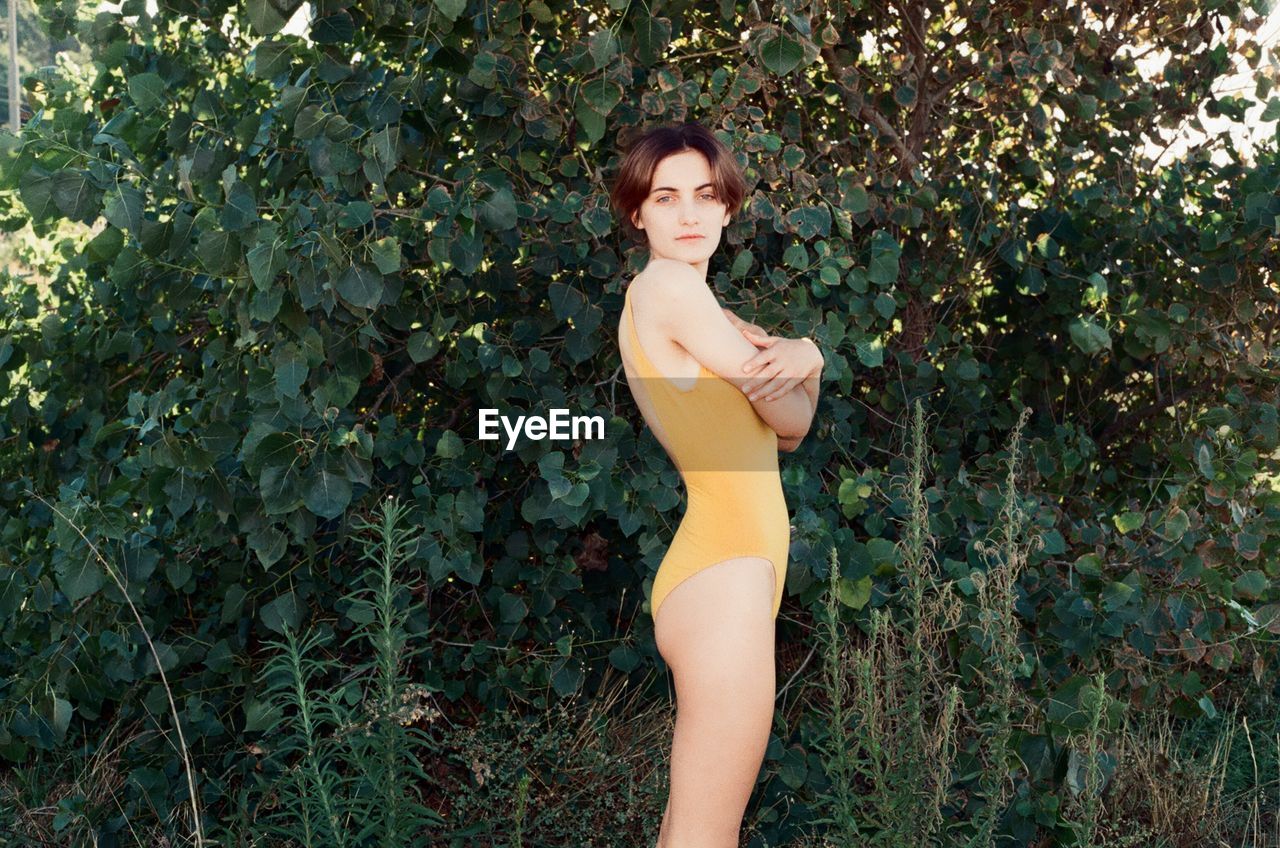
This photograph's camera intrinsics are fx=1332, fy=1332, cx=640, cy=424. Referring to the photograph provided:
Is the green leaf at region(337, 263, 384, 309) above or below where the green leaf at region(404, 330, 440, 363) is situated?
above

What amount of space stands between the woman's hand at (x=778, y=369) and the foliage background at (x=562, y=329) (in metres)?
0.72

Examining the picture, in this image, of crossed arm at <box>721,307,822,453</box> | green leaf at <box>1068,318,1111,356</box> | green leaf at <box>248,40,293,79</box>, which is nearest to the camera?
crossed arm at <box>721,307,822,453</box>

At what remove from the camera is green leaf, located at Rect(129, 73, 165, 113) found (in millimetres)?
3244

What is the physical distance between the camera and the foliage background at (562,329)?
298cm

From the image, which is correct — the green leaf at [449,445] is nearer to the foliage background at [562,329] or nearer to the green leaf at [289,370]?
the foliage background at [562,329]

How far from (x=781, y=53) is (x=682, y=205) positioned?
65 cm

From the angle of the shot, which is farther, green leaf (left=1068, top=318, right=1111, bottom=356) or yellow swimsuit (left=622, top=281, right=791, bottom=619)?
green leaf (left=1068, top=318, right=1111, bottom=356)

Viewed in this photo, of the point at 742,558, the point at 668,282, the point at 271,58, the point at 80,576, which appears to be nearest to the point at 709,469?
the point at 742,558

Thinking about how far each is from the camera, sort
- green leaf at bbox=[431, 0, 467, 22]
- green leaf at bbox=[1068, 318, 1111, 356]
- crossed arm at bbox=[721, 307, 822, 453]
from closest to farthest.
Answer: crossed arm at bbox=[721, 307, 822, 453] → green leaf at bbox=[431, 0, 467, 22] → green leaf at bbox=[1068, 318, 1111, 356]

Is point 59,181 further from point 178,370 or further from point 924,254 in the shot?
point 924,254

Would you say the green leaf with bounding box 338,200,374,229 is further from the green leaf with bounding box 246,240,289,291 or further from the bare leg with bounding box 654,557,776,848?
the bare leg with bounding box 654,557,776,848

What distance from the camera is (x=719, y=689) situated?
225 cm

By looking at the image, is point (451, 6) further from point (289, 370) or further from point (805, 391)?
point (805, 391)

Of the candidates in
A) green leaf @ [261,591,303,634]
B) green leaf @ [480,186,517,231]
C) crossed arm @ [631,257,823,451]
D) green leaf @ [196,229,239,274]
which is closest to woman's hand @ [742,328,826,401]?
crossed arm @ [631,257,823,451]
